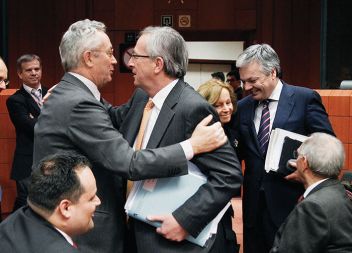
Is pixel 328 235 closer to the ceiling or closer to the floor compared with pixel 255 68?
closer to the floor

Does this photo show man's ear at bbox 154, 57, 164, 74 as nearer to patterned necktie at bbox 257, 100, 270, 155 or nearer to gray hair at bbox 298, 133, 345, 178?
gray hair at bbox 298, 133, 345, 178

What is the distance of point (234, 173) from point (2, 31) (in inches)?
188

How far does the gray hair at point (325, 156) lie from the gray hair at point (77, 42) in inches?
44.0

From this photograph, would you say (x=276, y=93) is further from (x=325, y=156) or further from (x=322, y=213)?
(x=322, y=213)

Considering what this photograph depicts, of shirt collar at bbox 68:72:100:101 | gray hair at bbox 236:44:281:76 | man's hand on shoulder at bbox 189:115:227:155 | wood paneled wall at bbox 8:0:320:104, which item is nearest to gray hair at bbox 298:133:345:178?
gray hair at bbox 236:44:281:76

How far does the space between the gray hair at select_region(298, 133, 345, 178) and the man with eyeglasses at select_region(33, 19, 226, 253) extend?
674mm

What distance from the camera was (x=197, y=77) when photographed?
30.8 feet

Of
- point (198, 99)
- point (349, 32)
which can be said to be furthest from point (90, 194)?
point (349, 32)

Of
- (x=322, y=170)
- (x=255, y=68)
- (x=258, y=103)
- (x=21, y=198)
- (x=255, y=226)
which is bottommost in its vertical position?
(x=21, y=198)

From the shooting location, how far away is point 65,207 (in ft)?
5.44

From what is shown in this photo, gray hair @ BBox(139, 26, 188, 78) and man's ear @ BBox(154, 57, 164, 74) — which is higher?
gray hair @ BBox(139, 26, 188, 78)

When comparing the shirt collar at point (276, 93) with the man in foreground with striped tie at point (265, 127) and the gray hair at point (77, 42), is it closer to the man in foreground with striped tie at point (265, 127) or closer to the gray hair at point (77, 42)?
the man in foreground with striped tie at point (265, 127)

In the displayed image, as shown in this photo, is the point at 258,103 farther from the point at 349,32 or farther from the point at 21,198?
the point at 349,32

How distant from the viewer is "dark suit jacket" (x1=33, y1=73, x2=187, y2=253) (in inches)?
81.7
